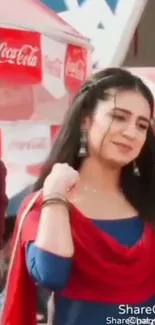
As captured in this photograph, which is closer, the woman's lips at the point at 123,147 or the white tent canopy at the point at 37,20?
the woman's lips at the point at 123,147

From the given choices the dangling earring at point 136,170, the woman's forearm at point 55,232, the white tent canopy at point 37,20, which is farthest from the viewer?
the white tent canopy at point 37,20

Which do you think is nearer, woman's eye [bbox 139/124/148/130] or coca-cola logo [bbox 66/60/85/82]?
woman's eye [bbox 139/124/148/130]

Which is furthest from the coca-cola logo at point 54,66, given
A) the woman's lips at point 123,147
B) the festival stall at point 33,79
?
the woman's lips at point 123,147

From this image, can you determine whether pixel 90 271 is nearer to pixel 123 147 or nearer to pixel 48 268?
pixel 48 268

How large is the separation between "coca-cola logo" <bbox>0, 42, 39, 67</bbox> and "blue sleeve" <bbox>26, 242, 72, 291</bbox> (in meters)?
0.32

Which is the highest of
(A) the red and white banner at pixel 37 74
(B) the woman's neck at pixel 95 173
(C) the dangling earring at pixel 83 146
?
(A) the red and white banner at pixel 37 74

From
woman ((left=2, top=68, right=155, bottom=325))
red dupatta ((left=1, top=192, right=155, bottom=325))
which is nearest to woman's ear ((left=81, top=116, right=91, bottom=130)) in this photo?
woman ((left=2, top=68, right=155, bottom=325))

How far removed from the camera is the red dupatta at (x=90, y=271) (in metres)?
0.77

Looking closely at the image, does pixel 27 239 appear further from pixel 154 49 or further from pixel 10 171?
pixel 154 49

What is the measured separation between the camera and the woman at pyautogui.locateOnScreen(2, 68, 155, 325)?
77 cm

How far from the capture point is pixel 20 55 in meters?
0.94

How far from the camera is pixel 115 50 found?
96 cm

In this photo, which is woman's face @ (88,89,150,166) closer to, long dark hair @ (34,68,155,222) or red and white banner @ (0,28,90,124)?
long dark hair @ (34,68,155,222)

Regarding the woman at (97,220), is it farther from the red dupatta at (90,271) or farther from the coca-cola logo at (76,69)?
the coca-cola logo at (76,69)
